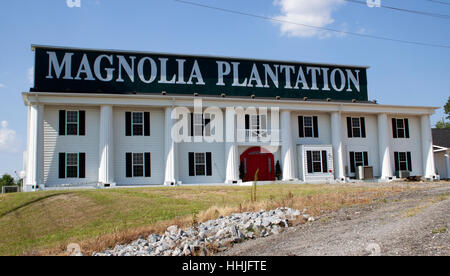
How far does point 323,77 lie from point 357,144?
252 inches

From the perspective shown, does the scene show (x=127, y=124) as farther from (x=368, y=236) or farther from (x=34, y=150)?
(x=368, y=236)

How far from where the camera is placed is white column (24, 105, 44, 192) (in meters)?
25.8

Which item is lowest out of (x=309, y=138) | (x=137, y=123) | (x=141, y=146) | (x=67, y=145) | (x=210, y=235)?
(x=210, y=235)

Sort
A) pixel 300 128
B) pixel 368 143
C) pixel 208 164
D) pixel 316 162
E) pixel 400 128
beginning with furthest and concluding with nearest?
pixel 400 128, pixel 368 143, pixel 300 128, pixel 316 162, pixel 208 164

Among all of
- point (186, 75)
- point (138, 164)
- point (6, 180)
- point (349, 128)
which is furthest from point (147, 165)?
point (6, 180)

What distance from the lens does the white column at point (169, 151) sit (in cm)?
2775

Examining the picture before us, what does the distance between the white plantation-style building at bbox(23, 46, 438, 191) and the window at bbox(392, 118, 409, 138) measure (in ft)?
0.27

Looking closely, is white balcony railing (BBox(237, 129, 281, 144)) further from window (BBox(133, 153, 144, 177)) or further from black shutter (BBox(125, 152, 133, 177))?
black shutter (BBox(125, 152, 133, 177))

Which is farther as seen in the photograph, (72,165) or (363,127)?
(363,127)

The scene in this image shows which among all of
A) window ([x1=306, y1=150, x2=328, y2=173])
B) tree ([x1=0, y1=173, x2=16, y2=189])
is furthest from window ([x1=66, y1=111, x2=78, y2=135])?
tree ([x1=0, y1=173, x2=16, y2=189])

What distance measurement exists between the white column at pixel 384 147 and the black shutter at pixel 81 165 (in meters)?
22.3

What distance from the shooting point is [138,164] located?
93.2ft

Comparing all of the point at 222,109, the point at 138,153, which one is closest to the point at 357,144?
the point at 222,109

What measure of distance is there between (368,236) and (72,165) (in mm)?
22758
